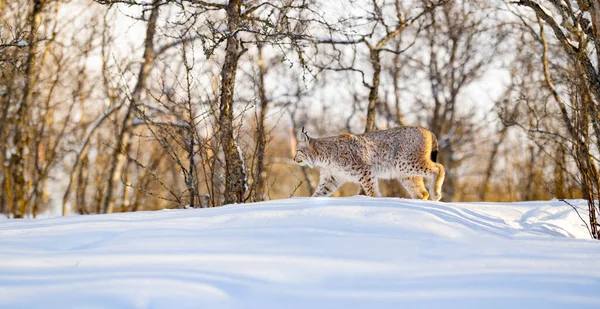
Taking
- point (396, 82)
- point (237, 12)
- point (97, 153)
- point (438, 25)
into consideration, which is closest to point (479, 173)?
point (396, 82)

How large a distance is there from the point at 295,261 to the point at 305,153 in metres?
5.56

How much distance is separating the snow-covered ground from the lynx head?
3879mm

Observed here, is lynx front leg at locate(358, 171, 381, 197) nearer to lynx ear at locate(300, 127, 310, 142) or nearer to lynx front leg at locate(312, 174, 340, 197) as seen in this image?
lynx front leg at locate(312, 174, 340, 197)

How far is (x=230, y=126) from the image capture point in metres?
8.21

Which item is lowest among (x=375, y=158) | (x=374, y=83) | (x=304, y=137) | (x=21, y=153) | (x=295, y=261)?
(x=295, y=261)

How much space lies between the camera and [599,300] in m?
3.29

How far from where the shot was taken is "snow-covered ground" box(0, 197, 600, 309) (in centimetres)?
335

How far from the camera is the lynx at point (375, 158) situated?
9.02m

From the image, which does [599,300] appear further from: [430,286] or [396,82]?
[396,82]

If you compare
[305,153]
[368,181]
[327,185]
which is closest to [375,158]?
[368,181]

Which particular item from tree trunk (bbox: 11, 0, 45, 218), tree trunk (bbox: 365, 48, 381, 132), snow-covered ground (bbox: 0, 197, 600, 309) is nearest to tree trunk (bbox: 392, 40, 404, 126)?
tree trunk (bbox: 365, 48, 381, 132)

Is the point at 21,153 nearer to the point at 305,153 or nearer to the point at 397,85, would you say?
the point at 305,153

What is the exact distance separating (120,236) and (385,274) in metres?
2.20

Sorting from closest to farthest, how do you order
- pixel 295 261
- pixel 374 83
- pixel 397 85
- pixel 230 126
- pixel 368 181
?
pixel 295 261, pixel 230 126, pixel 368 181, pixel 374 83, pixel 397 85
